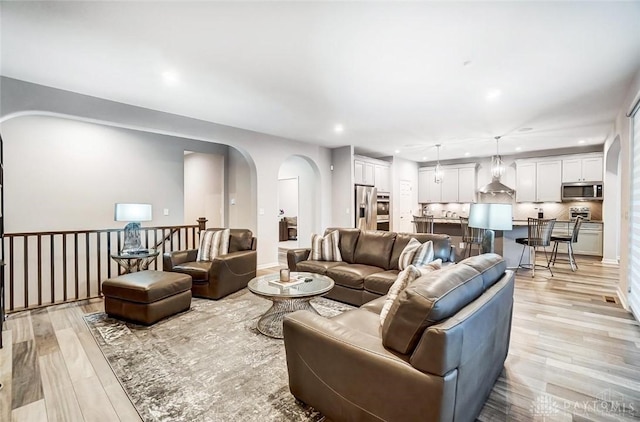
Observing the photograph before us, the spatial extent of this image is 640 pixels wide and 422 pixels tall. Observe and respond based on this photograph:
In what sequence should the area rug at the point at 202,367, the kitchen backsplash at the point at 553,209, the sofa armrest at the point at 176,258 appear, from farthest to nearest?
the kitchen backsplash at the point at 553,209 → the sofa armrest at the point at 176,258 → the area rug at the point at 202,367

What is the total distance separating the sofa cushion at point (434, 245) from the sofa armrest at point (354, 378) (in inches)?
88.3

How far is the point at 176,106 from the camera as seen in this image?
4109 millimetres

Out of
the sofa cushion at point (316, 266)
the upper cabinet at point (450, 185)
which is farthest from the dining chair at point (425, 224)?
the upper cabinet at point (450, 185)

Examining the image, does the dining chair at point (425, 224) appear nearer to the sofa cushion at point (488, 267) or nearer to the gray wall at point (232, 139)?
the gray wall at point (232, 139)

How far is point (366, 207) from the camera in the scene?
7.27 meters

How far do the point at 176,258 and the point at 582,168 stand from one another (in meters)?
8.86

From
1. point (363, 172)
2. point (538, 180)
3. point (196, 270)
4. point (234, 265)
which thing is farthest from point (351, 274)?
point (538, 180)

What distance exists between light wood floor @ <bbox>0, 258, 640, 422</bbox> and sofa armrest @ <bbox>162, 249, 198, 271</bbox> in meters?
0.87

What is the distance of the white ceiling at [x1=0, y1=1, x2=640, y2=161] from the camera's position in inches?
83.4

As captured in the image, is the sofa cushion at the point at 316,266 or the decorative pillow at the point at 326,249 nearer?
the sofa cushion at the point at 316,266

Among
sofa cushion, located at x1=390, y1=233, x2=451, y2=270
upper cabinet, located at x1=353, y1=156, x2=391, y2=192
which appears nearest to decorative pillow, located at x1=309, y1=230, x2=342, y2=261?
sofa cushion, located at x1=390, y1=233, x2=451, y2=270

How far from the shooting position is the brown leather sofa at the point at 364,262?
3.53 meters

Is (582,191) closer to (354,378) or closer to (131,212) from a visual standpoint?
(354,378)

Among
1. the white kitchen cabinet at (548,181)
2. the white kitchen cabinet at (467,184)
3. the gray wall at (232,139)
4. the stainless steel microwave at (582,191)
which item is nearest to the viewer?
the gray wall at (232,139)
